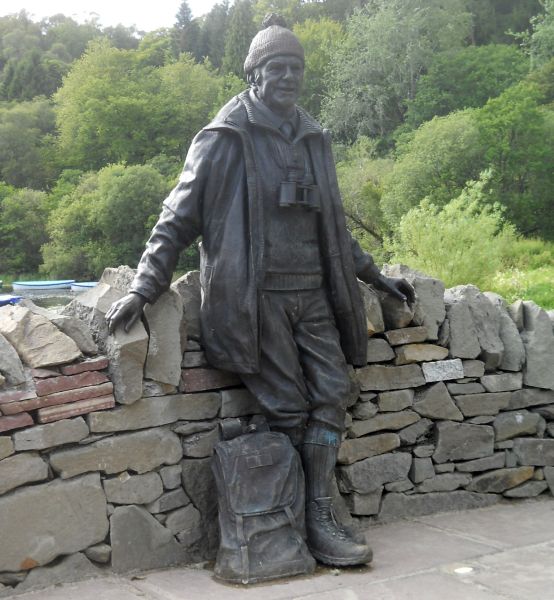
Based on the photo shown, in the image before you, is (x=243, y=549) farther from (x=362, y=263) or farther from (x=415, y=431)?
Answer: (x=362, y=263)

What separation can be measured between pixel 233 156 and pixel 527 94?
1073 inches

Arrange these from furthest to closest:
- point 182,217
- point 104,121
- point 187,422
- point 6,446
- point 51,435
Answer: point 104,121
point 187,422
point 182,217
point 51,435
point 6,446

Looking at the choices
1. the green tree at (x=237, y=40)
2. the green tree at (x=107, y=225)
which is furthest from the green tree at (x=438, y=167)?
the green tree at (x=237, y=40)

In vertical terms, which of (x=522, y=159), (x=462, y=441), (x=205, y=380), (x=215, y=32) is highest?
(x=215, y=32)

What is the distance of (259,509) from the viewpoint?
3602 mm

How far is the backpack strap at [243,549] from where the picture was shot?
3.43 metres

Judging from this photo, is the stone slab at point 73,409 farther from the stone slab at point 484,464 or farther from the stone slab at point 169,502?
the stone slab at point 484,464

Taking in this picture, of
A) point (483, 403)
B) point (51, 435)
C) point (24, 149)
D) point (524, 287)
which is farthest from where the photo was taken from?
point (24, 149)

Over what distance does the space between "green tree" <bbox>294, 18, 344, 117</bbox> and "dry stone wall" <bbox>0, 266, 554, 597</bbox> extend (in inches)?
1535

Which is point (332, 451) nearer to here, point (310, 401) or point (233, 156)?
point (310, 401)

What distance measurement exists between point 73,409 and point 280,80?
67.5 inches

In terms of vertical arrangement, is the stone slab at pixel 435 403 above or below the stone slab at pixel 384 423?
above

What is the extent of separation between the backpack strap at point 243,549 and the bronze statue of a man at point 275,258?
366 millimetres

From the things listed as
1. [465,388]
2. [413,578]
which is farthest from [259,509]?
[465,388]
